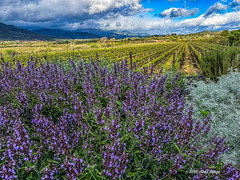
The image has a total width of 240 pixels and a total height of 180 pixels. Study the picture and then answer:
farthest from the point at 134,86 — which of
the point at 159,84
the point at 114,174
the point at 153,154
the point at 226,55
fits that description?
the point at 226,55

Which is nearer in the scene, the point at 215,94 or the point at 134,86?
the point at 134,86

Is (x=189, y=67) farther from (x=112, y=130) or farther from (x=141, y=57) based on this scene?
(x=112, y=130)

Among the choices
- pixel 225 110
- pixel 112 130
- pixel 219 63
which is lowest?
pixel 225 110

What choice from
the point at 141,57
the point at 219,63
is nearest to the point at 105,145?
the point at 219,63

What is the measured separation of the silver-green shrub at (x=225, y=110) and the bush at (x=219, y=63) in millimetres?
1370

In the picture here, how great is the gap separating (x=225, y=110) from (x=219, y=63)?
375cm

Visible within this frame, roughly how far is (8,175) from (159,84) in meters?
3.26

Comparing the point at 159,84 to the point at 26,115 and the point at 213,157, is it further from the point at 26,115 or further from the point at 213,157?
the point at 26,115

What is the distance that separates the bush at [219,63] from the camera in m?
6.37

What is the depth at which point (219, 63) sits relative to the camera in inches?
263

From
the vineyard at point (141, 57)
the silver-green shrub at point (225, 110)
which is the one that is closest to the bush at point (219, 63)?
the vineyard at point (141, 57)

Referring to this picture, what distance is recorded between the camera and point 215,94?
436cm

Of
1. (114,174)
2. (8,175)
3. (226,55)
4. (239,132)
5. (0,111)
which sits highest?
(226,55)

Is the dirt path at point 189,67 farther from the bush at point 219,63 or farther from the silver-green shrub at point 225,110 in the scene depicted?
the silver-green shrub at point 225,110
